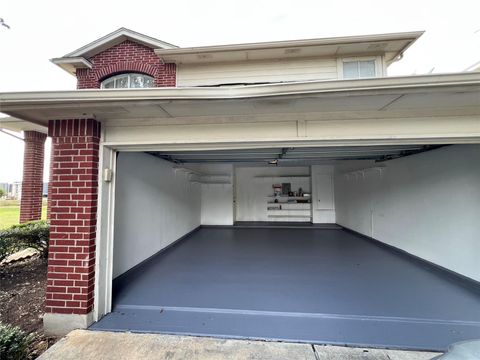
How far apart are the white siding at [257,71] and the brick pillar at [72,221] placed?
13.0ft

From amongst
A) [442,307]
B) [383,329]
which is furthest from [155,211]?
[442,307]

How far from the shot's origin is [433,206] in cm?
425

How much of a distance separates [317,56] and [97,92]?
5305 millimetres

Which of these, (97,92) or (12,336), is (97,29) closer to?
(97,92)

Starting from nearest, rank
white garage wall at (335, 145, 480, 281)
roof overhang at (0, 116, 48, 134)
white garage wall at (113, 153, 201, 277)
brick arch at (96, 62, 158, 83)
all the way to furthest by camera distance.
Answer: white garage wall at (335, 145, 480, 281)
white garage wall at (113, 153, 201, 277)
roof overhang at (0, 116, 48, 134)
brick arch at (96, 62, 158, 83)

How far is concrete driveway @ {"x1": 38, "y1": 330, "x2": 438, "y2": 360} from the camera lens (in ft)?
6.82

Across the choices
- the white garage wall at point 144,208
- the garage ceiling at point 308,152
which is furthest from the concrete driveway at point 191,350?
the garage ceiling at point 308,152

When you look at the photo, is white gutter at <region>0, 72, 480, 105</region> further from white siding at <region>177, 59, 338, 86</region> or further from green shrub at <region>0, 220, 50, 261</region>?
white siding at <region>177, 59, 338, 86</region>

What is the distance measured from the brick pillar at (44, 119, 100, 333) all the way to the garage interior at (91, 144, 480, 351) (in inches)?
18.8

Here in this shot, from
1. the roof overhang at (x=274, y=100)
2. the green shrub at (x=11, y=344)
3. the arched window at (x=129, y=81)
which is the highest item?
the arched window at (x=129, y=81)

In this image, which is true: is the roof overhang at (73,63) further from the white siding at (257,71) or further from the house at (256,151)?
the white siding at (257,71)

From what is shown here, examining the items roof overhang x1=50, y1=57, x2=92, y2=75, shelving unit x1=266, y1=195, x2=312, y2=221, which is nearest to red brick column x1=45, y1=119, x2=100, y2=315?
roof overhang x1=50, y1=57, x2=92, y2=75

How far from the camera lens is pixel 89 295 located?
2.58 meters

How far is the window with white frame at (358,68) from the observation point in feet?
18.5
